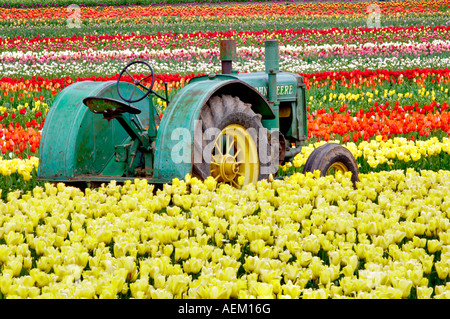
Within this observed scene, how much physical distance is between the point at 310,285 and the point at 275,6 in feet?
94.3

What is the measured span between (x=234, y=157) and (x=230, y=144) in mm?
98

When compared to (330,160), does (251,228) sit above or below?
below

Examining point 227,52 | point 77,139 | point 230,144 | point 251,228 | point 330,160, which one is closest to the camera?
point 251,228

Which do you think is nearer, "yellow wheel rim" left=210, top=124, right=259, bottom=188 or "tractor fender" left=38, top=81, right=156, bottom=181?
"yellow wheel rim" left=210, top=124, right=259, bottom=188

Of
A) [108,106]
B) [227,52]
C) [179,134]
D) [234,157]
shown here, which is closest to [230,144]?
[234,157]

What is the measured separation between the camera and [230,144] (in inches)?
186

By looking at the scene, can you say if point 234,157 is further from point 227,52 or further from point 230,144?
point 227,52

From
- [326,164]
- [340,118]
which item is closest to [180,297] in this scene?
[326,164]

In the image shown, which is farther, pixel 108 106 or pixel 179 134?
pixel 108 106

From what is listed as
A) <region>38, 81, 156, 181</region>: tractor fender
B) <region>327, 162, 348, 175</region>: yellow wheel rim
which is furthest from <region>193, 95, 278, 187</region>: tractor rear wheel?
<region>38, 81, 156, 181</region>: tractor fender

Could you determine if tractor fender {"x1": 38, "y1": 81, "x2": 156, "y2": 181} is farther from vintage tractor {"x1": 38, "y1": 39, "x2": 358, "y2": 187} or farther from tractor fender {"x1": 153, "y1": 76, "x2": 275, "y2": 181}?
tractor fender {"x1": 153, "y1": 76, "x2": 275, "y2": 181}

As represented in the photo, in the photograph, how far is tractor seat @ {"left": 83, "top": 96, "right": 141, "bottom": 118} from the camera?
4395 mm

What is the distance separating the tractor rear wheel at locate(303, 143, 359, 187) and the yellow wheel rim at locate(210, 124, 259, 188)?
0.55m

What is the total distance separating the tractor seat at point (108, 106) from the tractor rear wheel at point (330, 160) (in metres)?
1.54
